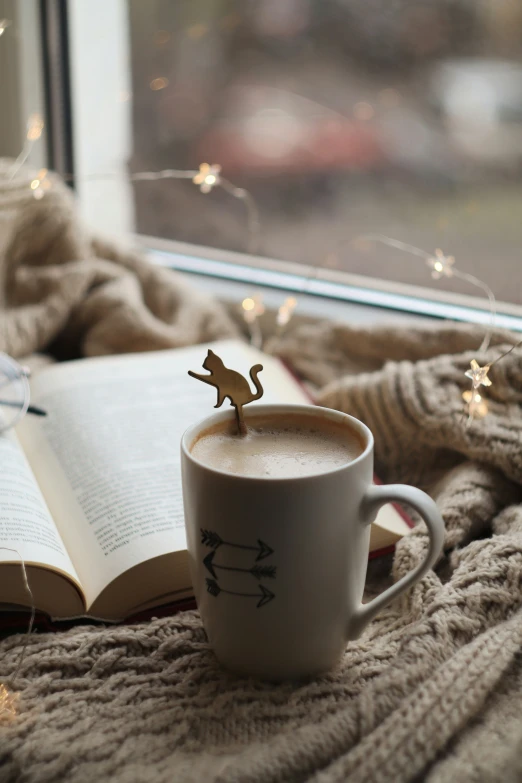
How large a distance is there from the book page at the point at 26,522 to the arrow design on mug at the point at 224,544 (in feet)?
0.47

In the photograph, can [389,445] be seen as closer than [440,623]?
No

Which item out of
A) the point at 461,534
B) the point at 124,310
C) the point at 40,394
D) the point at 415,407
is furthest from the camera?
the point at 124,310

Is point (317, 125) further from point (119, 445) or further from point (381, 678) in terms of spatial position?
point (381, 678)

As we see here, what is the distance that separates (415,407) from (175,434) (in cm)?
23

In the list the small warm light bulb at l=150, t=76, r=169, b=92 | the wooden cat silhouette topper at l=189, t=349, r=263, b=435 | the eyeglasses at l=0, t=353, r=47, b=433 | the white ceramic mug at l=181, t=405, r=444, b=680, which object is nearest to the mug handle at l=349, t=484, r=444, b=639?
the white ceramic mug at l=181, t=405, r=444, b=680

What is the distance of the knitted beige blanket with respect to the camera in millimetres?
412

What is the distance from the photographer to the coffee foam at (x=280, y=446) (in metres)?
0.46

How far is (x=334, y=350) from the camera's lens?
2.93 feet

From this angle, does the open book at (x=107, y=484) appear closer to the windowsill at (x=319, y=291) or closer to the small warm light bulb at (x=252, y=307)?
the small warm light bulb at (x=252, y=307)

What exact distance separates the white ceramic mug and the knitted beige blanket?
0.03 m

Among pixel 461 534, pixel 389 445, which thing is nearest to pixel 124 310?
pixel 389 445

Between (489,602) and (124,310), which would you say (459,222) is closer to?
(124,310)

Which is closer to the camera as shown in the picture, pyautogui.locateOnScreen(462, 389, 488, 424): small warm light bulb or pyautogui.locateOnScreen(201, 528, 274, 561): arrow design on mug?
pyautogui.locateOnScreen(201, 528, 274, 561): arrow design on mug

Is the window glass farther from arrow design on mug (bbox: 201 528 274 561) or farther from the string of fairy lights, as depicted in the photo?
arrow design on mug (bbox: 201 528 274 561)
